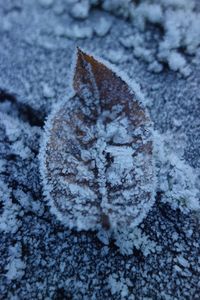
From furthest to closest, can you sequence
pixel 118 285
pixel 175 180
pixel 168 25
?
1. pixel 168 25
2. pixel 175 180
3. pixel 118 285

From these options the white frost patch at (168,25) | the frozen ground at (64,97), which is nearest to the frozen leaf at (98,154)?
the frozen ground at (64,97)

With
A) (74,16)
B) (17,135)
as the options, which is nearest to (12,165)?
(17,135)

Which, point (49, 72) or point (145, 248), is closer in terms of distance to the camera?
point (145, 248)

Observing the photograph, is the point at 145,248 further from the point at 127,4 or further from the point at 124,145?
the point at 127,4

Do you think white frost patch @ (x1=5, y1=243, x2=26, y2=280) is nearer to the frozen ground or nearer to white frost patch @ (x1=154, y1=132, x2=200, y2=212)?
the frozen ground

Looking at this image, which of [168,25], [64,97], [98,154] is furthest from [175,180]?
[168,25]

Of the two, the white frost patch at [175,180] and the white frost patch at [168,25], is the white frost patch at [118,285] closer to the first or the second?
the white frost patch at [175,180]

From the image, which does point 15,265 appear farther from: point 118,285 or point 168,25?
point 168,25
